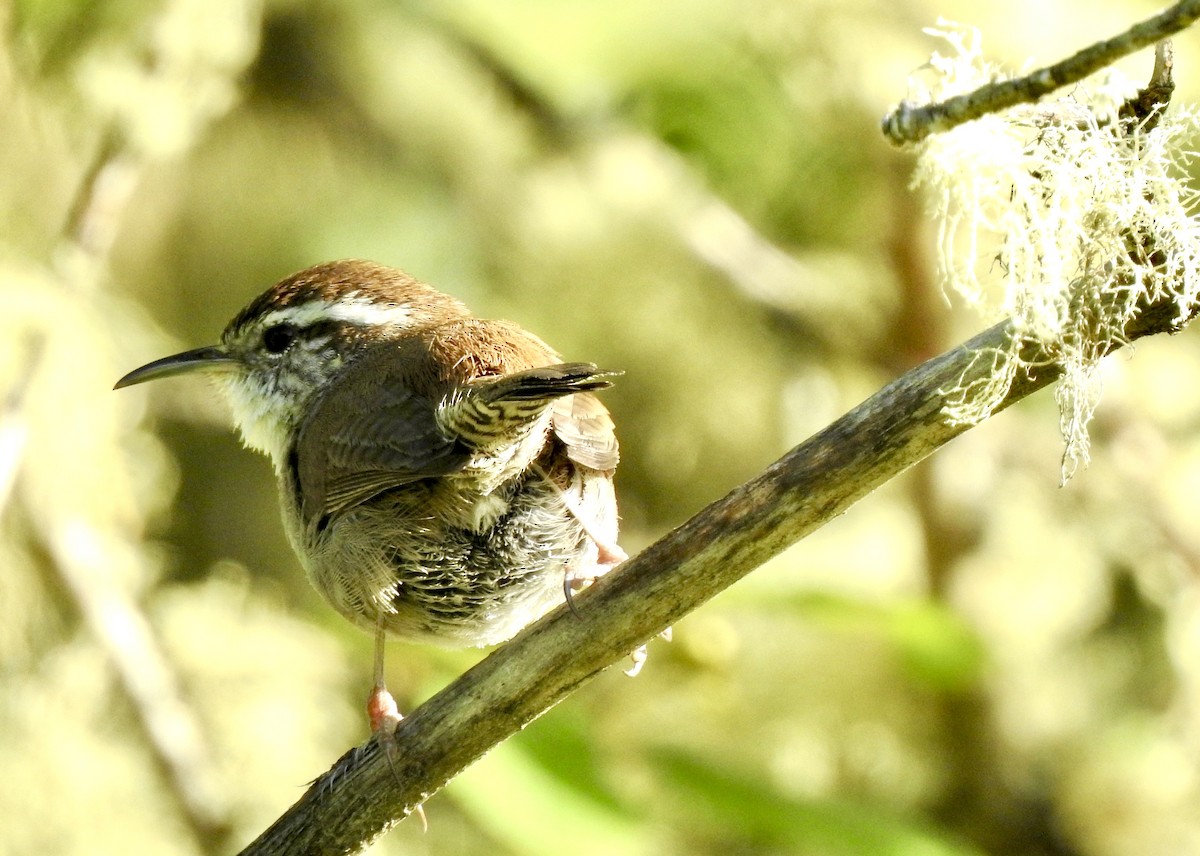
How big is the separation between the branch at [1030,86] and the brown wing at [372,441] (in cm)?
133

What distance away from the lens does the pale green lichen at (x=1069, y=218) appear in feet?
6.38

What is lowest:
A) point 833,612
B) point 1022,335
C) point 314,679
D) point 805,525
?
point 314,679

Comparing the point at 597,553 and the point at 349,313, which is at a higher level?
the point at 349,313

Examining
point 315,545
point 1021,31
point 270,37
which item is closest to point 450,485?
point 315,545

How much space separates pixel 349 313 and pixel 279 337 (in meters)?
0.22

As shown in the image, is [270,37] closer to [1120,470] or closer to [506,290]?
[506,290]

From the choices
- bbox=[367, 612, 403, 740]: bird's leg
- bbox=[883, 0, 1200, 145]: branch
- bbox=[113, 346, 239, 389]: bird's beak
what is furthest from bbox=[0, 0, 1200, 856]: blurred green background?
bbox=[883, 0, 1200, 145]: branch

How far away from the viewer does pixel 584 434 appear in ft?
9.46

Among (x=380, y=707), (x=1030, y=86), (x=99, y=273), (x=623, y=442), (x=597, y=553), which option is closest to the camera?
(x=1030, y=86)

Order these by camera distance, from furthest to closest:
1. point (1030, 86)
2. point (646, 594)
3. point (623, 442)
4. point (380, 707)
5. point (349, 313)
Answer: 1. point (623, 442)
2. point (349, 313)
3. point (380, 707)
4. point (646, 594)
5. point (1030, 86)

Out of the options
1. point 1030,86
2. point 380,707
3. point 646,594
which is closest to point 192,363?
point 380,707

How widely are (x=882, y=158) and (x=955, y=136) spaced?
312 centimetres

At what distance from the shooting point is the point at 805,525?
221 cm

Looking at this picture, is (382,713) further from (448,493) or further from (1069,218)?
(1069,218)
